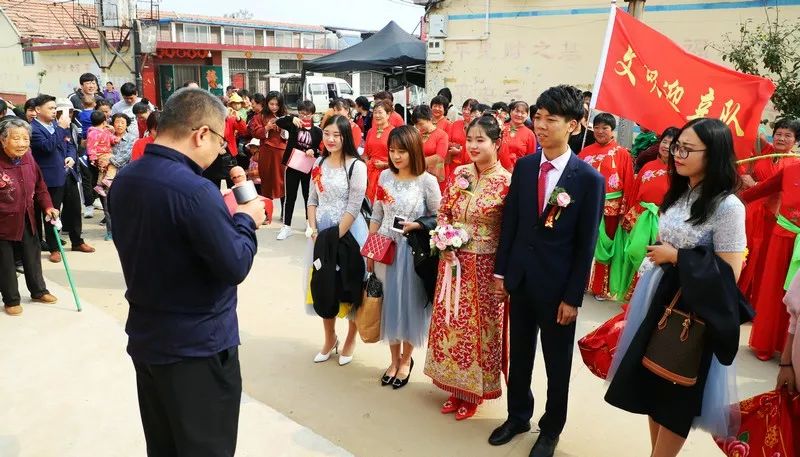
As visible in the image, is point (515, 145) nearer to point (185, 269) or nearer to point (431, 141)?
point (431, 141)

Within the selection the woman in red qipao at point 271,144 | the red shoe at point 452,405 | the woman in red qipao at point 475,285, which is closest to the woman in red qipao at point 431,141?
the woman in red qipao at point 271,144

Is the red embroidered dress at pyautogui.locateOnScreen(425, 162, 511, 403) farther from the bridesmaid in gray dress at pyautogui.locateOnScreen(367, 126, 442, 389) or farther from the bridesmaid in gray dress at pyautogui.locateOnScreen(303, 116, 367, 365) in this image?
the bridesmaid in gray dress at pyautogui.locateOnScreen(303, 116, 367, 365)

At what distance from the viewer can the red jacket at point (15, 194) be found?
14.8 ft

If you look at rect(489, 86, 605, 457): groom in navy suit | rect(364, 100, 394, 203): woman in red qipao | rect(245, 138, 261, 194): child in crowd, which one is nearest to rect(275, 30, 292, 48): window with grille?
rect(245, 138, 261, 194): child in crowd

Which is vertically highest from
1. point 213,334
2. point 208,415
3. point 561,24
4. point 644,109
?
point 561,24

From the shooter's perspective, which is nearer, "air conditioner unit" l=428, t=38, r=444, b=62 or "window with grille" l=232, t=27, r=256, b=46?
"air conditioner unit" l=428, t=38, r=444, b=62

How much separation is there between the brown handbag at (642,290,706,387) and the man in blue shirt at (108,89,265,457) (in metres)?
1.57

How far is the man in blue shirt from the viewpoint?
5.90ft

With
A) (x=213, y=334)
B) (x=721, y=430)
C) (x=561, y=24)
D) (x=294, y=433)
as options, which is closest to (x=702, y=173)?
(x=721, y=430)

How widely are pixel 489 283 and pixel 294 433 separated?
1277 millimetres

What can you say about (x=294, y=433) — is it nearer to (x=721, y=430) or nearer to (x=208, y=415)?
(x=208, y=415)

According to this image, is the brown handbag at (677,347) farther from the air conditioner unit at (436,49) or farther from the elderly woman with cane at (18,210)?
the air conditioner unit at (436,49)

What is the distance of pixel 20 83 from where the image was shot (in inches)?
1043

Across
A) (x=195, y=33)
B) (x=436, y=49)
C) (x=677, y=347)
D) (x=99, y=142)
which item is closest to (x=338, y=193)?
(x=677, y=347)
